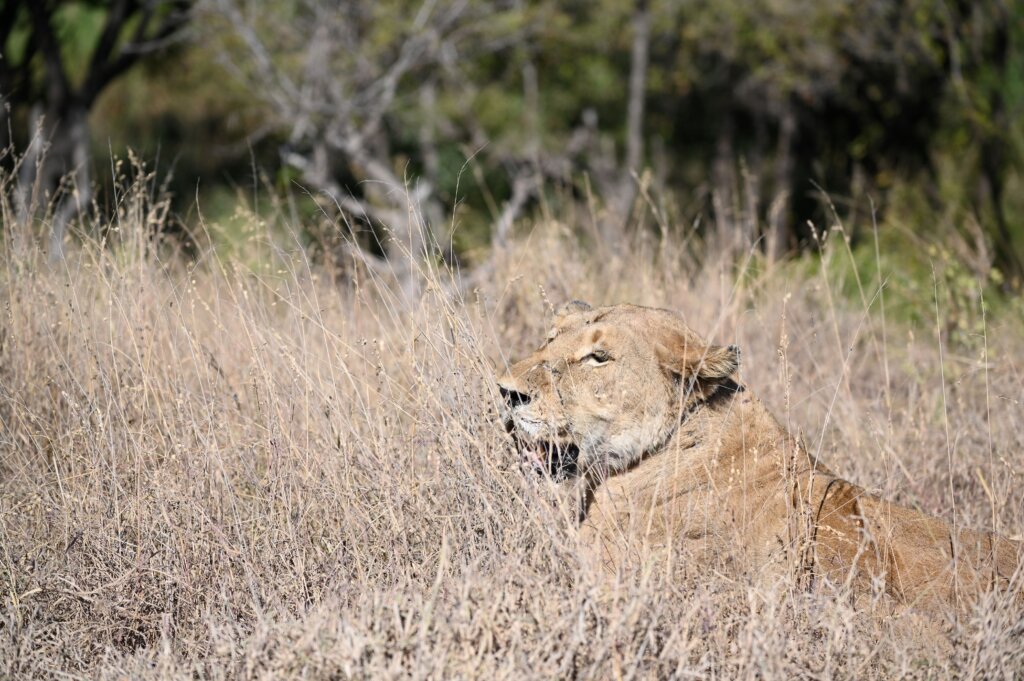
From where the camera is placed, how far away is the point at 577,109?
63.5ft

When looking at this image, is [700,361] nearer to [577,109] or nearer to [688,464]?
[688,464]

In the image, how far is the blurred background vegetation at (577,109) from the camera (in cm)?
938

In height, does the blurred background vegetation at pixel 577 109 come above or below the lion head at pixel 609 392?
below

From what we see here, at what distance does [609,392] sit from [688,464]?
0.37 m

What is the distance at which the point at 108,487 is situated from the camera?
398 cm

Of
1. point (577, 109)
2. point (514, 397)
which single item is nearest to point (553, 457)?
point (514, 397)

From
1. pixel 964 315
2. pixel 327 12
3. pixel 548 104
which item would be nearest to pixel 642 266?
pixel 964 315

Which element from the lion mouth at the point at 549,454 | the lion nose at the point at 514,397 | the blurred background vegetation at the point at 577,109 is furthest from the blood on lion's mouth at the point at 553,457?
the blurred background vegetation at the point at 577,109

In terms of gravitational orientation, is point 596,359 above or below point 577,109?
above

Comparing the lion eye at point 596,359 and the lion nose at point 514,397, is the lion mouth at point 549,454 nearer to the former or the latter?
the lion nose at point 514,397

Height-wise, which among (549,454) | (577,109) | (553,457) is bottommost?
(577,109)

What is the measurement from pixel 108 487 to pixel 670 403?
2.00m

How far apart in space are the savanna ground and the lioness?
0.45 ft

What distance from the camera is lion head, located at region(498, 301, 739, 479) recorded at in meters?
3.88
